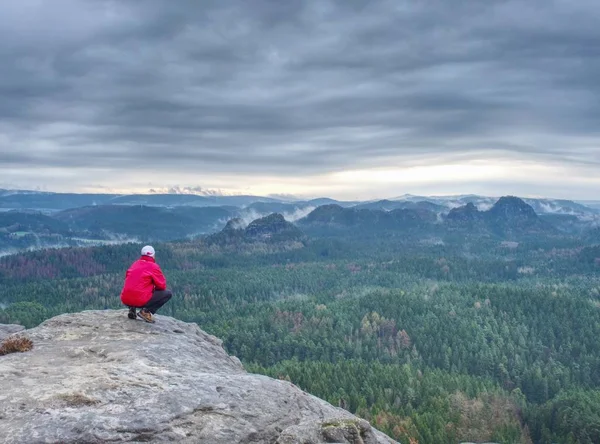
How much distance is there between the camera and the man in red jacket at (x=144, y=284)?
1549 inches

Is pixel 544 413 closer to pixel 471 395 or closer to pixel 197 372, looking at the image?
pixel 471 395

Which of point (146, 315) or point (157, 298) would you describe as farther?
point (146, 315)

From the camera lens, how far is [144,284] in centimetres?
3947

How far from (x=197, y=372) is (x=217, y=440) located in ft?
26.8

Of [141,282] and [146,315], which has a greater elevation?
[141,282]

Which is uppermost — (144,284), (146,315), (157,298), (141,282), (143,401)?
(141,282)

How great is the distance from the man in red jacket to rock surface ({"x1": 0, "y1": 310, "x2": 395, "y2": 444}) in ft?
10.7

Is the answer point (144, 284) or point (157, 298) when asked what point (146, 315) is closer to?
point (157, 298)

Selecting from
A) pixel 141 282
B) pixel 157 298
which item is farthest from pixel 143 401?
pixel 157 298

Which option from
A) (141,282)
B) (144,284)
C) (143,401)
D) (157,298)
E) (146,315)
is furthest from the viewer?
(146,315)

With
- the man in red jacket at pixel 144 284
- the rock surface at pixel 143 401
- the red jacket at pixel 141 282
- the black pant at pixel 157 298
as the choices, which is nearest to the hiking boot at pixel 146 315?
the black pant at pixel 157 298

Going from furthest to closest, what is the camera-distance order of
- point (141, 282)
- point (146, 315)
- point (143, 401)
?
point (146, 315) < point (141, 282) < point (143, 401)

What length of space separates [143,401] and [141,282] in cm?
1319

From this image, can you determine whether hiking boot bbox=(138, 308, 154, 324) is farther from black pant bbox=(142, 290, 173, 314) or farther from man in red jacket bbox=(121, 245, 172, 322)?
man in red jacket bbox=(121, 245, 172, 322)
